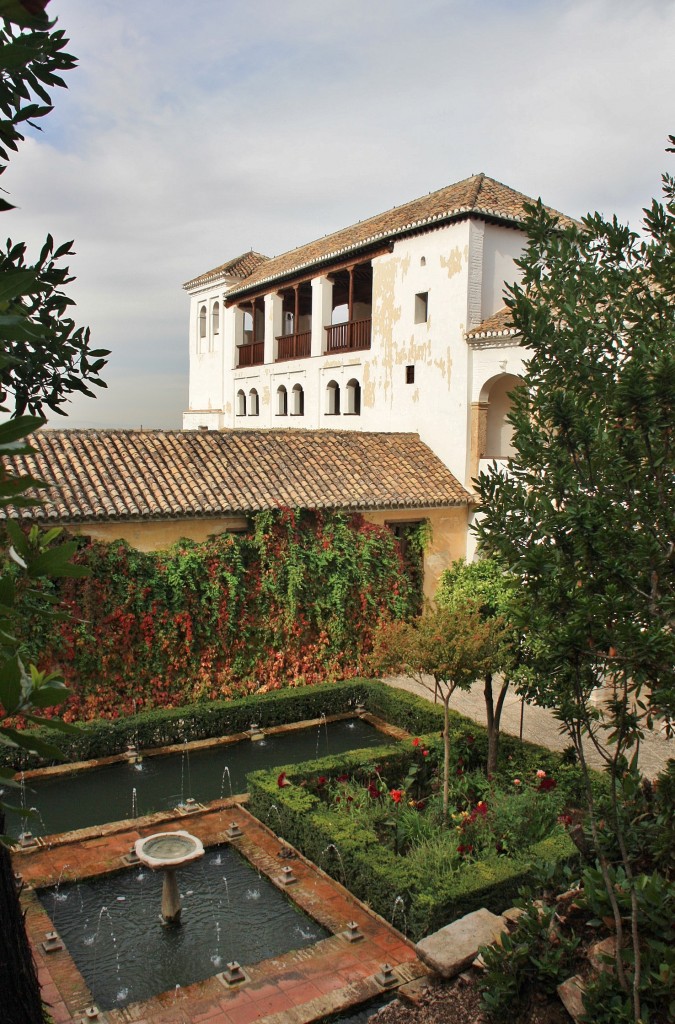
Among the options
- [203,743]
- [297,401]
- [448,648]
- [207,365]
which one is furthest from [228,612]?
[207,365]

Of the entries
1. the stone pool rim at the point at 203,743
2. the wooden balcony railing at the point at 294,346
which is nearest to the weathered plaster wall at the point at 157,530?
the stone pool rim at the point at 203,743

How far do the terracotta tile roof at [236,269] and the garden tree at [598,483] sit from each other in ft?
79.0

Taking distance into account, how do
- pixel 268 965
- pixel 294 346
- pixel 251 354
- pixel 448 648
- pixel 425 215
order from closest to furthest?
1. pixel 268 965
2. pixel 448 648
3. pixel 425 215
4. pixel 294 346
5. pixel 251 354

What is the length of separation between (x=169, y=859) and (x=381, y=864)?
1.93 meters

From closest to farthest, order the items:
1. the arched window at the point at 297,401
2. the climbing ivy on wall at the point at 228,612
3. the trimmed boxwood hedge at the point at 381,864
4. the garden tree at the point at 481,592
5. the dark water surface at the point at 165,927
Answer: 1. the dark water surface at the point at 165,927
2. the trimmed boxwood hedge at the point at 381,864
3. the garden tree at the point at 481,592
4. the climbing ivy on wall at the point at 228,612
5. the arched window at the point at 297,401

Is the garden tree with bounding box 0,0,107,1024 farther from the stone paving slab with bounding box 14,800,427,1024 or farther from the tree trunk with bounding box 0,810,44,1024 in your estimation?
the stone paving slab with bounding box 14,800,427,1024

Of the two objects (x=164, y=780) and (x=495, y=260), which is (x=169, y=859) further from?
(x=495, y=260)

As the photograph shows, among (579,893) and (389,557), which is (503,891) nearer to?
(579,893)

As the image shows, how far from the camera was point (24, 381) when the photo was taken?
3.89 metres

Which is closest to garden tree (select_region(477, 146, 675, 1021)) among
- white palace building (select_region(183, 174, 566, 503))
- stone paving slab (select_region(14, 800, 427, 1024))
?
stone paving slab (select_region(14, 800, 427, 1024))

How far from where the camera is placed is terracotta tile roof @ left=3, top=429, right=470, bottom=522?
12.3 m

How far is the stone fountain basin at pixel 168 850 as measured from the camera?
711 cm

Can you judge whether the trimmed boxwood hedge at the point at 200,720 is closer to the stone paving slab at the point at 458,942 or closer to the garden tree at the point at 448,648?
the garden tree at the point at 448,648

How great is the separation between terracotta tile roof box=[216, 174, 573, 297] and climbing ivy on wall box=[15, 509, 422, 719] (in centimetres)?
677
